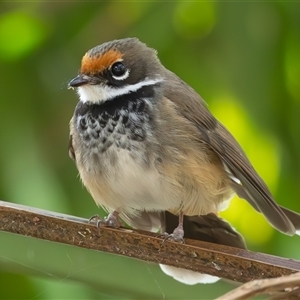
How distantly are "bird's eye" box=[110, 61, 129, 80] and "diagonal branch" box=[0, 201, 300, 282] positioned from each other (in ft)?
3.15

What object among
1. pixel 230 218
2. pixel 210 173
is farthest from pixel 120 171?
pixel 230 218

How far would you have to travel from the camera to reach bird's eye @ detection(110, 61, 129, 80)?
11.3 feet

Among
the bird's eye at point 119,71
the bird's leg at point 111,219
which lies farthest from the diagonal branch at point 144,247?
the bird's eye at point 119,71

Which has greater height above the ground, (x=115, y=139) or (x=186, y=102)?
(x=186, y=102)

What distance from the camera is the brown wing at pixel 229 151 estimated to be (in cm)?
355

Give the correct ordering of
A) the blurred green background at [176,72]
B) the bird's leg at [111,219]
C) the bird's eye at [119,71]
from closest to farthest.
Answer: the bird's leg at [111,219] → the bird's eye at [119,71] → the blurred green background at [176,72]

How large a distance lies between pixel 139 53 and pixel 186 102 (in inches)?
14.3

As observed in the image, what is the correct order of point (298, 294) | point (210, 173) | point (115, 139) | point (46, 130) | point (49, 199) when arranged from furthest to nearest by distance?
1. point (46, 130)
2. point (49, 199)
3. point (210, 173)
4. point (115, 139)
5. point (298, 294)

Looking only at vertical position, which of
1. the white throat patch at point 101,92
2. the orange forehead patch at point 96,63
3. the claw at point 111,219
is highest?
the orange forehead patch at point 96,63

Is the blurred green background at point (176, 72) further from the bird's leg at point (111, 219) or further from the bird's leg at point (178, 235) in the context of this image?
the bird's leg at point (178, 235)

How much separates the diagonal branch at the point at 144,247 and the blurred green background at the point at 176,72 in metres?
1.05

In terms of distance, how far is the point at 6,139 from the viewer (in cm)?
394

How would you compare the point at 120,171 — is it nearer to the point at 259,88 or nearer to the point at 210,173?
the point at 210,173

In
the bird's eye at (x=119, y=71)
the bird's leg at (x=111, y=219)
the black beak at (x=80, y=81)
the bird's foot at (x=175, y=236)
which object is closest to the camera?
the bird's foot at (x=175, y=236)
